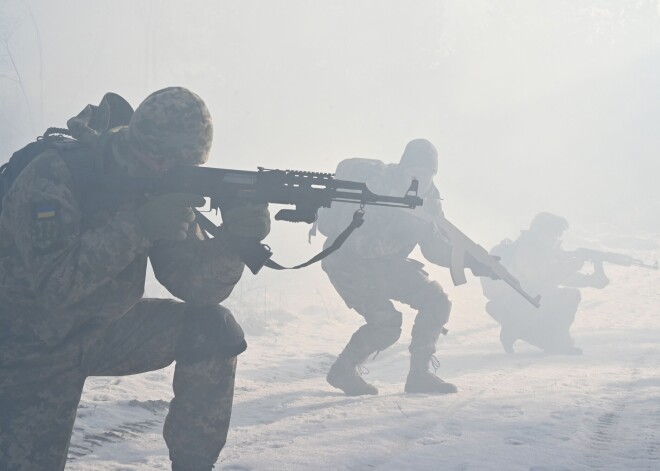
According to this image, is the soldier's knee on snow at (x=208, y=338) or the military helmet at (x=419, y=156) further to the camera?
the military helmet at (x=419, y=156)

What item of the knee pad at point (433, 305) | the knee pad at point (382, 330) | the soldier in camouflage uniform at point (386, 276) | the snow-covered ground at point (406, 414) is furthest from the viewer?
the knee pad at point (433, 305)

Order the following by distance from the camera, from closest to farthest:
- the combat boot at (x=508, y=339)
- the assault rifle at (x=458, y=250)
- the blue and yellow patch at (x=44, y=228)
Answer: the blue and yellow patch at (x=44, y=228) < the assault rifle at (x=458, y=250) < the combat boot at (x=508, y=339)

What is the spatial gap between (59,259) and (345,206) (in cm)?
409

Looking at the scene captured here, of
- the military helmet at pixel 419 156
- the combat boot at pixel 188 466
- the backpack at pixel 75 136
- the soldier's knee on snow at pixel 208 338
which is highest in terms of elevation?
the military helmet at pixel 419 156

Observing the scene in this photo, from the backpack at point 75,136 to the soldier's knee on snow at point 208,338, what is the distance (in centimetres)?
92

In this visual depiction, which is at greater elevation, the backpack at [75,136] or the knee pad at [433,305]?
the backpack at [75,136]

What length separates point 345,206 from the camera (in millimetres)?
6945

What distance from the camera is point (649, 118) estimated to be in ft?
145

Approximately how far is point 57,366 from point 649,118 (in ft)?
153

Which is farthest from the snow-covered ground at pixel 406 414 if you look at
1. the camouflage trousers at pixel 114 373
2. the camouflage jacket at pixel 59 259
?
the camouflage jacket at pixel 59 259

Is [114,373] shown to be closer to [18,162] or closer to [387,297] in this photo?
[18,162]

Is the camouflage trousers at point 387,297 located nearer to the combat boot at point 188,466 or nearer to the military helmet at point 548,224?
the combat boot at point 188,466

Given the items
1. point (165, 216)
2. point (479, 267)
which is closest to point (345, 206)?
point (479, 267)

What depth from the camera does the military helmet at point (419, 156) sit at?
7.16m
